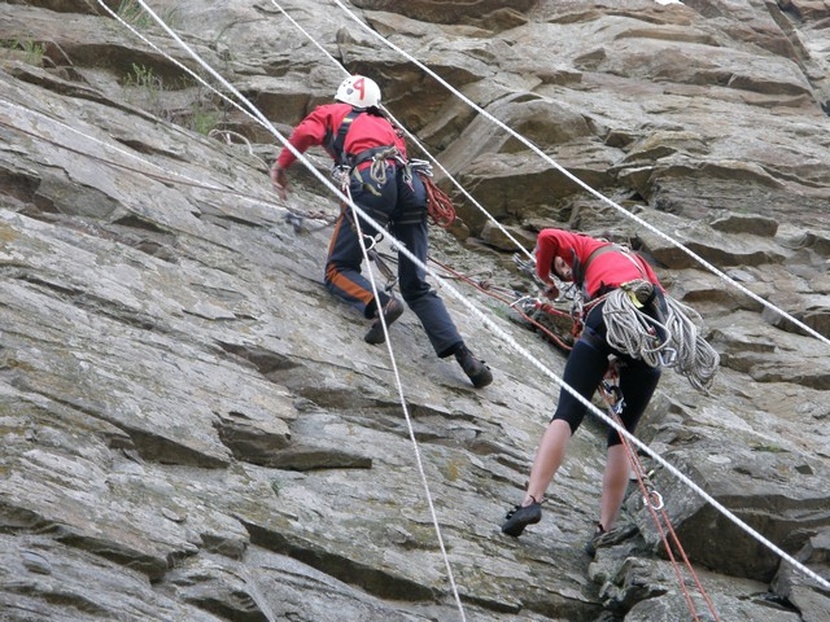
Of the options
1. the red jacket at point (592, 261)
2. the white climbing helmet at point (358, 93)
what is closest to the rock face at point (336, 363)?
the red jacket at point (592, 261)

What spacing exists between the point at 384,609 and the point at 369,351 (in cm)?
268

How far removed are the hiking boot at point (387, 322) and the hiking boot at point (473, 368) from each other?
46 cm

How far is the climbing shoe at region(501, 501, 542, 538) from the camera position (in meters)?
6.23

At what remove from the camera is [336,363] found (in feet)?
23.9

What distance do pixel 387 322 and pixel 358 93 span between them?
1.69m

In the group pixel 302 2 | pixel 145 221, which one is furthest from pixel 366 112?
pixel 302 2

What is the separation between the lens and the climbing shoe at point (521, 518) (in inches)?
245

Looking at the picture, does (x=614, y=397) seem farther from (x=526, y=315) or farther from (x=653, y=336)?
(x=526, y=315)

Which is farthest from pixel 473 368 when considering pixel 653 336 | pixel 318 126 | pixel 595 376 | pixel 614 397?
pixel 318 126

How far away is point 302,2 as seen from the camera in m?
15.6

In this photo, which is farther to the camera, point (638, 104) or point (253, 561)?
point (638, 104)

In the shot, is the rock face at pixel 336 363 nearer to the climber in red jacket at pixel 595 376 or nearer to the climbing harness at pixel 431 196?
the climber in red jacket at pixel 595 376

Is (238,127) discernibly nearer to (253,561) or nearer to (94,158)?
(94,158)

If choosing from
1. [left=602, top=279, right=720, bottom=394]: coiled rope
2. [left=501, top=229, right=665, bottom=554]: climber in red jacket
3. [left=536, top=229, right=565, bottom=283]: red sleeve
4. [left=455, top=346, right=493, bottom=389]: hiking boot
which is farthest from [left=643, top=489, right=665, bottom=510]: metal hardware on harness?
[left=455, top=346, right=493, bottom=389]: hiking boot
